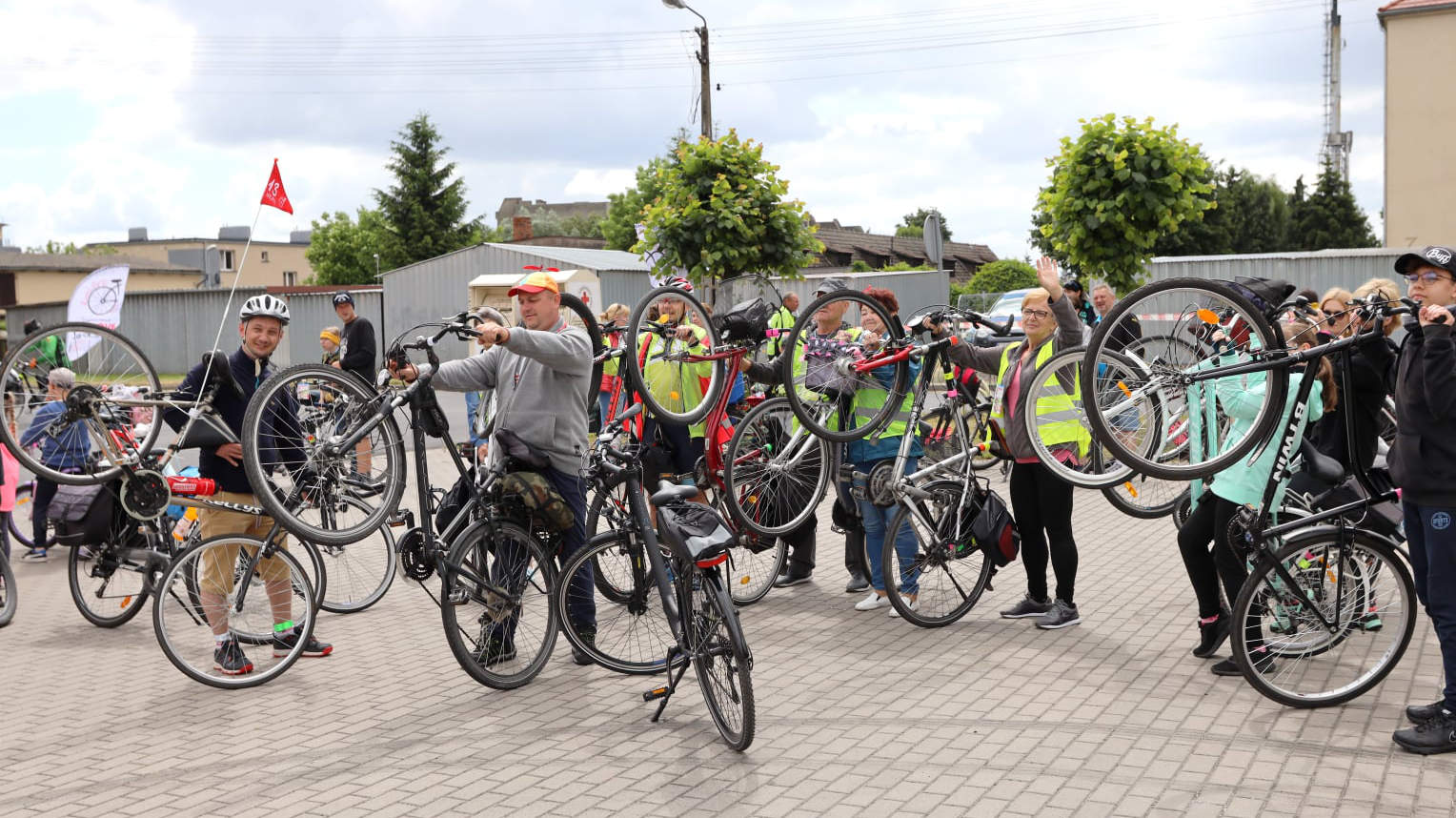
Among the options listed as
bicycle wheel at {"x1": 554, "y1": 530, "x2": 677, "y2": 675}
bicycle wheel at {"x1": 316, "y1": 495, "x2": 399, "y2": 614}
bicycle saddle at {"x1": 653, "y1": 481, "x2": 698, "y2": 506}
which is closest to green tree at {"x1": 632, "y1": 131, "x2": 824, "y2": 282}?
bicycle wheel at {"x1": 316, "y1": 495, "x2": 399, "y2": 614}

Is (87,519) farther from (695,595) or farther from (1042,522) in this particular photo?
(1042,522)

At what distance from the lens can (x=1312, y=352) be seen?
507 centimetres

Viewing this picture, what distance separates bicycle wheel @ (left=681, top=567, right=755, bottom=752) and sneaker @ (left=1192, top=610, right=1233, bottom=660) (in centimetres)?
259

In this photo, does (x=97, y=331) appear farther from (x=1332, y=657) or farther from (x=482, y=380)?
(x=1332, y=657)

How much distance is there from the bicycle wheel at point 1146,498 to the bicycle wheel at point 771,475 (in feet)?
9.04

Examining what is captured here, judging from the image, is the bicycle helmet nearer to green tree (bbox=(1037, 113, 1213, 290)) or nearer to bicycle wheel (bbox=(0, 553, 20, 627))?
bicycle wheel (bbox=(0, 553, 20, 627))

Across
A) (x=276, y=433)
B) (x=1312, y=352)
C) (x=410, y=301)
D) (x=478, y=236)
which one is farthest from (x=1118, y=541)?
Result: (x=478, y=236)

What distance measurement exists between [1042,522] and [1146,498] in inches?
122

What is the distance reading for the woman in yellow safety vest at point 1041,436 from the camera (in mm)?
6469

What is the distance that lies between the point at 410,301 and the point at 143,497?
32.9 metres

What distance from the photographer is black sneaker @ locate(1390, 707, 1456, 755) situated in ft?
15.8

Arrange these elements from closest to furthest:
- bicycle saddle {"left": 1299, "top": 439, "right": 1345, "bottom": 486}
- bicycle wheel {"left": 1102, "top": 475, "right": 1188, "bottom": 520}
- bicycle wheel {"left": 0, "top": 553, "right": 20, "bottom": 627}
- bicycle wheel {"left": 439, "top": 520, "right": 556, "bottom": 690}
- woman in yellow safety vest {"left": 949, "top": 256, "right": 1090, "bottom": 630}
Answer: bicycle saddle {"left": 1299, "top": 439, "right": 1345, "bottom": 486}
bicycle wheel {"left": 439, "top": 520, "right": 556, "bottom": 690}
woman in yellow safety vest {"left": 949, "top": 256, "right": 1090, "bottom": 630}
bicycle wheel {"left": 0, "top": 553, "right": 20, "bottom": 627}
bicycle wheel {"left": 1102, "top": 475, "right": 1188, "bottom": 520}

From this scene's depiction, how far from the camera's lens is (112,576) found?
25.6ft

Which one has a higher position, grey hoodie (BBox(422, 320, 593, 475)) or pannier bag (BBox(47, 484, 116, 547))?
grey hoodie (BBox(422, 320, 593, 475))
